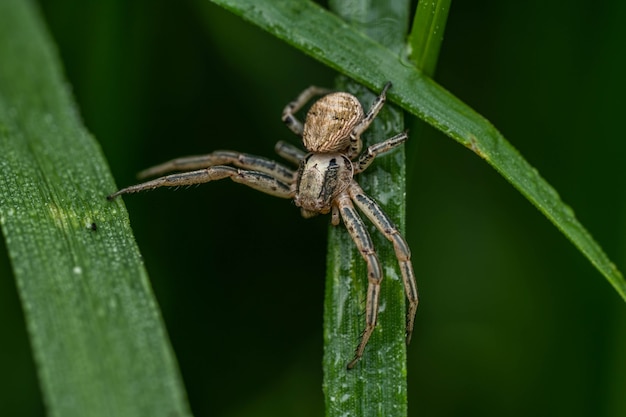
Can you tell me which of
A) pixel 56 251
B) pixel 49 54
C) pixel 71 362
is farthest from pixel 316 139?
pixel 71 362

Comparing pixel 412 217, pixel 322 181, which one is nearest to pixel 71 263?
pixel 322 181

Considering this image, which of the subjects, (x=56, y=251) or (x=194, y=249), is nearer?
(x=56, y=251)

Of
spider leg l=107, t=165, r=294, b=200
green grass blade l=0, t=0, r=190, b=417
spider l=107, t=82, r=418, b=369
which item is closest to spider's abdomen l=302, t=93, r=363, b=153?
spider l=107, t=82, r=418, b=369

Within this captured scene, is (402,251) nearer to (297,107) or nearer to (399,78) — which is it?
(399,78)

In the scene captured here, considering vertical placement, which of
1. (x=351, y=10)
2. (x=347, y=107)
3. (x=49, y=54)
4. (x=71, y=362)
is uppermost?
(x=49, y=54)

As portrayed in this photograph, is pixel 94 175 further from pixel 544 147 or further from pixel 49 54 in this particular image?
pixel 544 147

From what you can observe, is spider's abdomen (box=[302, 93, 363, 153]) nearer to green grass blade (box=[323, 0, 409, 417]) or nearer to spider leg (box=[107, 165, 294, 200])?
green grass blade (box=[323, 0, 409, 417])

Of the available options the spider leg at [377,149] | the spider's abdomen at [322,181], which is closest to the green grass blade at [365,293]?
the spider leg at [377,149]
